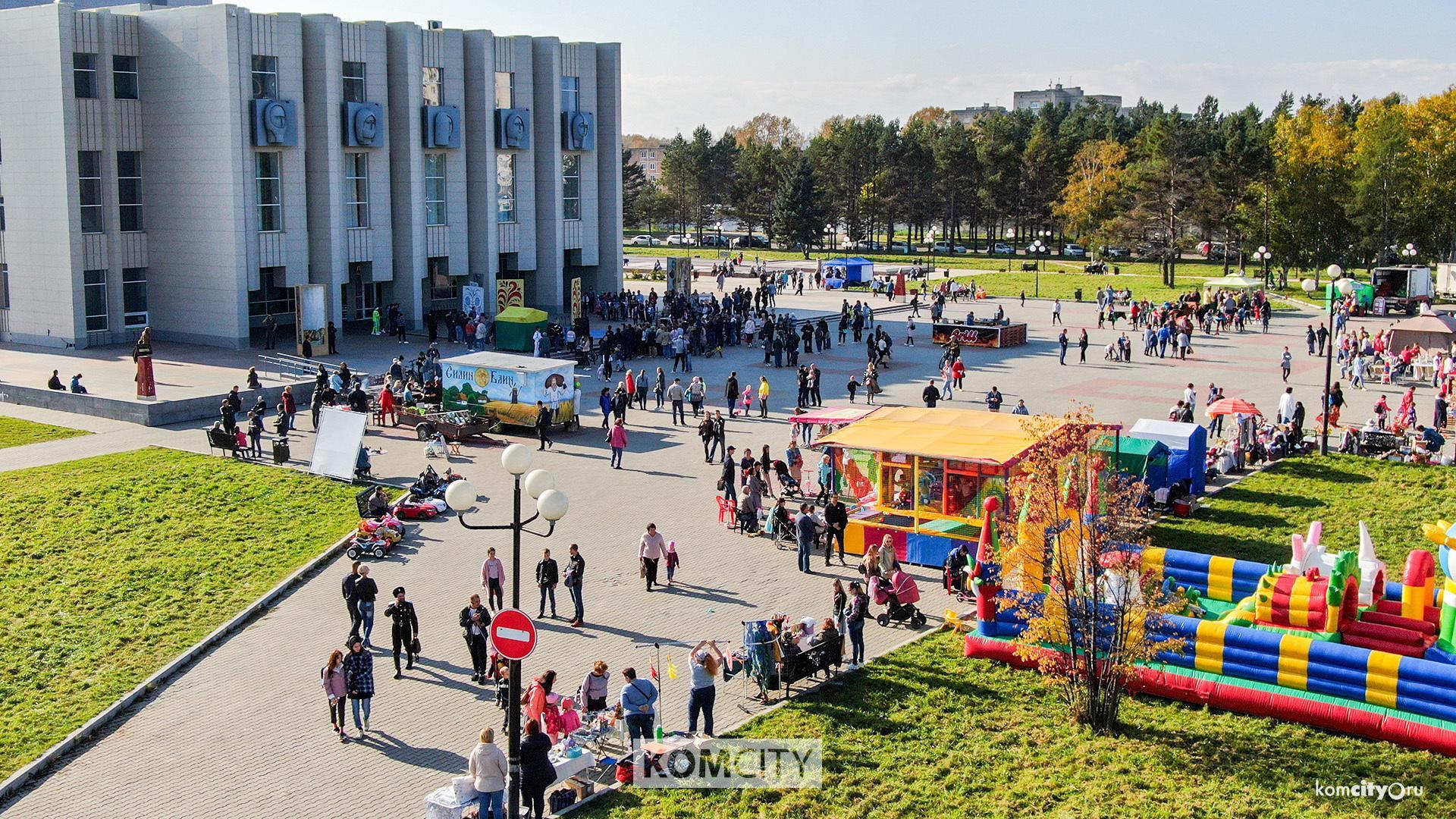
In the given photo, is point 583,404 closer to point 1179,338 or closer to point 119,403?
point 119,403

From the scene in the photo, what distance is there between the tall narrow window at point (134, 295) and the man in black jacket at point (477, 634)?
33059mm

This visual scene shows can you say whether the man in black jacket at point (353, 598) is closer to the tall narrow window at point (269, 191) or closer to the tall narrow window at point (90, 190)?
the tall narrow window at point (269, 191)

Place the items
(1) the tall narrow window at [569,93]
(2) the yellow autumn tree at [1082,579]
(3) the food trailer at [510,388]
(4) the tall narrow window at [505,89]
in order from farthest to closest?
(1) the tall narrow window at [569,93], (4) the tall narrow window at [505,89], (3) the food trailer at [510,388], (2) the yellow autumn tree at [1082,579]

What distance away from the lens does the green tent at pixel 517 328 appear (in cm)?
4503

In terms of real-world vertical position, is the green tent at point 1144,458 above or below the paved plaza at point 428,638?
above

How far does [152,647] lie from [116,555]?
15.6 ft

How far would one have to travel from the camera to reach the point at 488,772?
12742mm

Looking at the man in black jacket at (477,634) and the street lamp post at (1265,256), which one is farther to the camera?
the street lamp post at (1265,256)

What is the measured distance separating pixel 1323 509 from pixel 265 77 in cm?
3440

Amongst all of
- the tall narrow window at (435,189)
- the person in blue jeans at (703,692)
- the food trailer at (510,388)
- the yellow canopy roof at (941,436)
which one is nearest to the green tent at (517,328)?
the tall narrow window at (435,189)

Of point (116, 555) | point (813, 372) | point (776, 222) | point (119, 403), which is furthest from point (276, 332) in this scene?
point (776, 222)

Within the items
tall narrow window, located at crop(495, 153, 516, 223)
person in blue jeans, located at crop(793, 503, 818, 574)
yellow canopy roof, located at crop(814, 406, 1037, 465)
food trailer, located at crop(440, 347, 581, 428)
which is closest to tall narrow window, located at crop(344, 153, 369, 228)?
tall narrow window, located at crop(495, 153, 516, 223)

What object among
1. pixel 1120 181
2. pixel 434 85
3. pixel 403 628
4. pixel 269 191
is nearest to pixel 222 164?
pixel 269 191

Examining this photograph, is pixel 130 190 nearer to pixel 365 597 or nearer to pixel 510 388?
pixel 510 388
